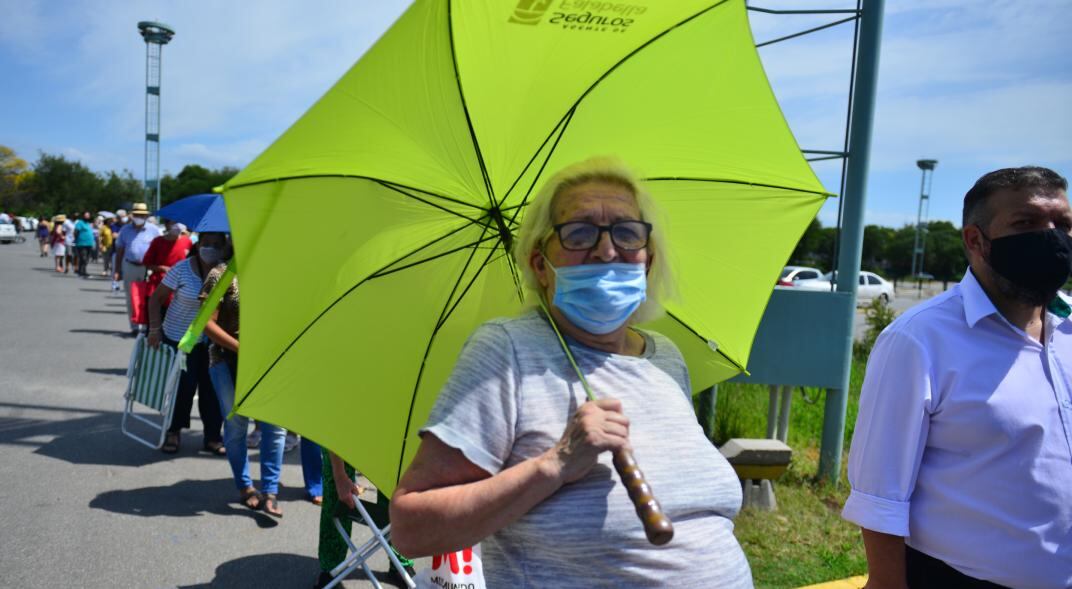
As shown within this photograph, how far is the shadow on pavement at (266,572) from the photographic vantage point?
4.55 meters

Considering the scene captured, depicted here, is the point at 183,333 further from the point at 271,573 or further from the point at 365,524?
the point at 365,524

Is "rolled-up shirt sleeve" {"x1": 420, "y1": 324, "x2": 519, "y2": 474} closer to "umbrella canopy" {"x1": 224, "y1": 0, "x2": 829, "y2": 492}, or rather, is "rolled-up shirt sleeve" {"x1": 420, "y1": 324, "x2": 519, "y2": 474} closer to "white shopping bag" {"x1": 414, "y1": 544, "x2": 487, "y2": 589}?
"umbrella canopy" {"x1": 224, "y1": 0, "x2": 829, "y2": 492}

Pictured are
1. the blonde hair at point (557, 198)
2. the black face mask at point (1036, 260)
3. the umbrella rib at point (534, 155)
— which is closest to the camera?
the blonde hair at point (557, 198)

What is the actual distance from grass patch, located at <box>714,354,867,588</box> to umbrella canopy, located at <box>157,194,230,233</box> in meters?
4.40

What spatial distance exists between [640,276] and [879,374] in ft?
3.20

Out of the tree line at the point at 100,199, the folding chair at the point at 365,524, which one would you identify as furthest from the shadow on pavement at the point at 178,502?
the tree line at the point at 100,199

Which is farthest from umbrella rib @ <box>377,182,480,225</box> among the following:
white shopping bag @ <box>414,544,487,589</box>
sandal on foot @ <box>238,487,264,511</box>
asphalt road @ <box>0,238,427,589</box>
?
sandal on foot @ <box>238,487,264,511</box>

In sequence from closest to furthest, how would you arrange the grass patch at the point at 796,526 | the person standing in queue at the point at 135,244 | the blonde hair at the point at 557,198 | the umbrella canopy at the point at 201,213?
the blonde hair at the point at 557,198 → the grass patch at the point at 796,526 → the umbrella canopy at the point at 201,213 → the person standing in queue at the point at 135,244

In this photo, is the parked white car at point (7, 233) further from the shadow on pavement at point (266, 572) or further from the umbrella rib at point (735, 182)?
the umbrella rib at point (735, 182)

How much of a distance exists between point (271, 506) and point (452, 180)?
4310 mm

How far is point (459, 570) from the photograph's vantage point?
7.95 ft

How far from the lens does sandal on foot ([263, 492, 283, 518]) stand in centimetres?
562

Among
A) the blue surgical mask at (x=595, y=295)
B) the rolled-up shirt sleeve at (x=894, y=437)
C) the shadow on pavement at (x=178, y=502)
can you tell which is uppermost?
the blue surgical mask at (x=595, y=295)

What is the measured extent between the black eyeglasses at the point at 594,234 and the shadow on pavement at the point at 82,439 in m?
5.98
